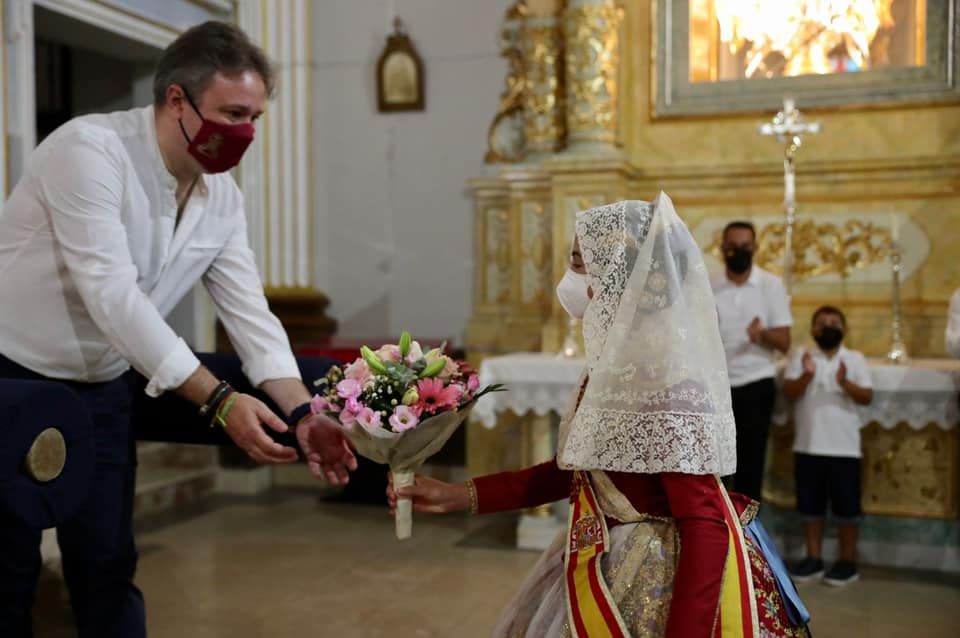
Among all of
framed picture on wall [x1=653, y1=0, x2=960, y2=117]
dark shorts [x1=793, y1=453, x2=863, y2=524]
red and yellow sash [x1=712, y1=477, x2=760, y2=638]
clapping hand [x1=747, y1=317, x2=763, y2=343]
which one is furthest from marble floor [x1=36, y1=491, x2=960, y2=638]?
framed picture on wall [x1=653, y1=0, x2=960, y2=117]

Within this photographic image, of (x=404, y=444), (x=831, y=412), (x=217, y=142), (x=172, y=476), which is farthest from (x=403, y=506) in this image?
(x=172, y=476)

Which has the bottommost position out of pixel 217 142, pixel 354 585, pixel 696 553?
pixel 354 585

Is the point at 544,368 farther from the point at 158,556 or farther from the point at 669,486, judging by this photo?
the point at 669,486

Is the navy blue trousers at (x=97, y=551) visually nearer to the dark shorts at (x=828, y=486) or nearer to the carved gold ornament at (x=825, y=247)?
the dark shorts at (x=828, y=486)

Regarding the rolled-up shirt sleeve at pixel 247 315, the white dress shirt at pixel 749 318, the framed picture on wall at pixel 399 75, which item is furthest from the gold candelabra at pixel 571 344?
the rolled-up shirt sleeve at pixel 247 315

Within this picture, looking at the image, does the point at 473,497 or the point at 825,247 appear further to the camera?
the point at 825,247

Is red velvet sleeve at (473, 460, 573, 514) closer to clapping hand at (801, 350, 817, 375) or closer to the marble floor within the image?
the marble floor

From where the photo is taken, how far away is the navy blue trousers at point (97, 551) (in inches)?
94.3

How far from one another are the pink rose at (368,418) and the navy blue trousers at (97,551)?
2.61 feet

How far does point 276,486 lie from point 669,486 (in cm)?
545

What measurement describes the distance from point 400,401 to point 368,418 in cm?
8

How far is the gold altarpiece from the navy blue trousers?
3.64 metres

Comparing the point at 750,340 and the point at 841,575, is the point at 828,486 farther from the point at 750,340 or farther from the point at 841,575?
the point at 750,340

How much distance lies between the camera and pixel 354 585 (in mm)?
4797
